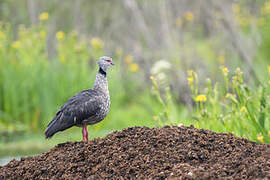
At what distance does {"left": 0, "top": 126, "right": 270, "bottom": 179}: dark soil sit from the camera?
3178 mm

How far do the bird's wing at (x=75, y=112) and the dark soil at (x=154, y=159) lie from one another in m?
0.29

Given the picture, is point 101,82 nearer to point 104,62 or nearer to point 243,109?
point 104,62

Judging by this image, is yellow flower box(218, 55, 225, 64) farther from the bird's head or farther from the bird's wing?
the bird's wing

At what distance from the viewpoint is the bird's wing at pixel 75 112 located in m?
4.30

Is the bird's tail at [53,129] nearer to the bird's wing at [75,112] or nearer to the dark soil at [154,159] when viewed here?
the bird's wing at [75,112]

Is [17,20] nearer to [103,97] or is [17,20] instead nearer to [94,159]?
[103,97]

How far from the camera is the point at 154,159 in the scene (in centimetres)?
344

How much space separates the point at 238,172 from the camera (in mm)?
3145

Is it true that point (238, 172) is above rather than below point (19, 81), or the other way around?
below

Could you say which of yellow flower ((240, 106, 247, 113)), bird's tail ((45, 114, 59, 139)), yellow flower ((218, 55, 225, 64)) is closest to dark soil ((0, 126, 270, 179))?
bird's tail ((45, 114, 59, 139))

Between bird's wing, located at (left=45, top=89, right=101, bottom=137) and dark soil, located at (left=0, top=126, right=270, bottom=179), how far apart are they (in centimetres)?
29

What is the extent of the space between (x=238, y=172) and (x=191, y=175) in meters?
0.37

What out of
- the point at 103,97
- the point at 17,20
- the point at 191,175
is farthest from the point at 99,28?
the point at 191,175

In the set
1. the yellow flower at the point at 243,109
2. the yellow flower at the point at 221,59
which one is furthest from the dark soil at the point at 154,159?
the yellow flower at the point at 221,59
